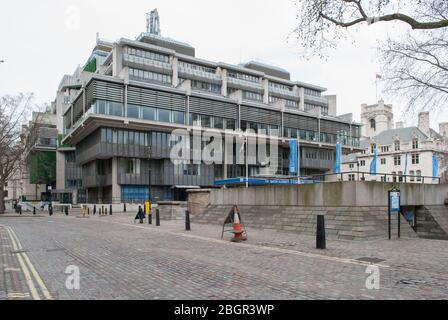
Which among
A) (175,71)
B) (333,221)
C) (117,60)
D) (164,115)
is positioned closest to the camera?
(333,221)

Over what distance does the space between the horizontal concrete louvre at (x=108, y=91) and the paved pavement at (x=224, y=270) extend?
122 feet

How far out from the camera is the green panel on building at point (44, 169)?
8253 cm

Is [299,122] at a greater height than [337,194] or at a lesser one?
greater

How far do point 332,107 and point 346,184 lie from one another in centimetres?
8387

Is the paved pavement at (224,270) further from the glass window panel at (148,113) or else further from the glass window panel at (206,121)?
the glass window panel at (206,121)

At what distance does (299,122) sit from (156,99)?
27.4 meters

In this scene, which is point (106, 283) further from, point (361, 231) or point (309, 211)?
point (309, 211)

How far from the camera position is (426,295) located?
670cm

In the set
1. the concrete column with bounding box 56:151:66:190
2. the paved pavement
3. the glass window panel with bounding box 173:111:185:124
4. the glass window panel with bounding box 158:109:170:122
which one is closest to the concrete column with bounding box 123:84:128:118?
the glass window panel with bounding box 158:109:170:122

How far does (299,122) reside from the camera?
68125 millimetres

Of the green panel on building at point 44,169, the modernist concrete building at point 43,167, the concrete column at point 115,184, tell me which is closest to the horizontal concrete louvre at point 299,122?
the concrete column at point 115,184

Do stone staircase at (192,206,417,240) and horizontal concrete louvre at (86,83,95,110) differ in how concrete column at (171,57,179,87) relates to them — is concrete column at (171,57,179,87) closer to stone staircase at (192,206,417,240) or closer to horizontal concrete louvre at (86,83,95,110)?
horizontal concrete louvre at (86,83,95,110)

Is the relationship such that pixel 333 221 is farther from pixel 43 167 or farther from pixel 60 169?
pixel 43 167

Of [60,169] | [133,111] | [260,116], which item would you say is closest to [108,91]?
[133,111]
